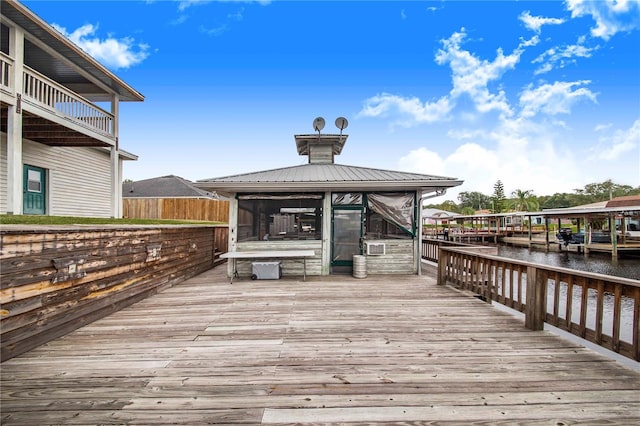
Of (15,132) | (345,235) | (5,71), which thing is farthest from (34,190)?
(345,235)

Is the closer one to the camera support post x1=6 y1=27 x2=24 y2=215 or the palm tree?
support post x1=6 y1=27 x2=24 y2=215

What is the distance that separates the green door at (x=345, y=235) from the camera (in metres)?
6.29

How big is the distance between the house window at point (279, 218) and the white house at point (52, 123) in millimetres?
4434

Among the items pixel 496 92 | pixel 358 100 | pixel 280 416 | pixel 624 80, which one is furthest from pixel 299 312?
pixel 624 80

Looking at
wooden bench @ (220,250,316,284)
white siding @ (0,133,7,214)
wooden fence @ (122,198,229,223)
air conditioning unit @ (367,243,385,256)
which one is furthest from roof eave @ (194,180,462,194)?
wooden fence @ (122,198,229,223)

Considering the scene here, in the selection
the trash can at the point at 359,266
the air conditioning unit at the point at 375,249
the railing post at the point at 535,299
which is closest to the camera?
the railing post at the point at 535,299

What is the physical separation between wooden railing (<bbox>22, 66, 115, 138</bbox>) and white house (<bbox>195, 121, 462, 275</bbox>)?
4.16m

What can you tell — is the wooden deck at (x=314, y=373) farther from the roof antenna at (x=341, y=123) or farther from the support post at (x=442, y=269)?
the roof antenna at (x=341, y=123)

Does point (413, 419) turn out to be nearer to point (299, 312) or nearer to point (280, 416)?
point (280, 416)

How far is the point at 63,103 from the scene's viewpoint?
252 inches

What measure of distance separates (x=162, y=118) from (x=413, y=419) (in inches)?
984

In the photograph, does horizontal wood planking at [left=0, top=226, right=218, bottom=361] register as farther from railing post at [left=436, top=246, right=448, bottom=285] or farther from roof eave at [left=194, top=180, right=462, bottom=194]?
railing post at [left=436, top=246, right=448, bottom=285]

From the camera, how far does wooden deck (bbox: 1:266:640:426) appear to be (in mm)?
1755

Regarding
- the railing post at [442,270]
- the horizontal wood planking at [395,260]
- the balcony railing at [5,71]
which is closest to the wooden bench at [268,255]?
the horizontal wood planking at [395,260]
